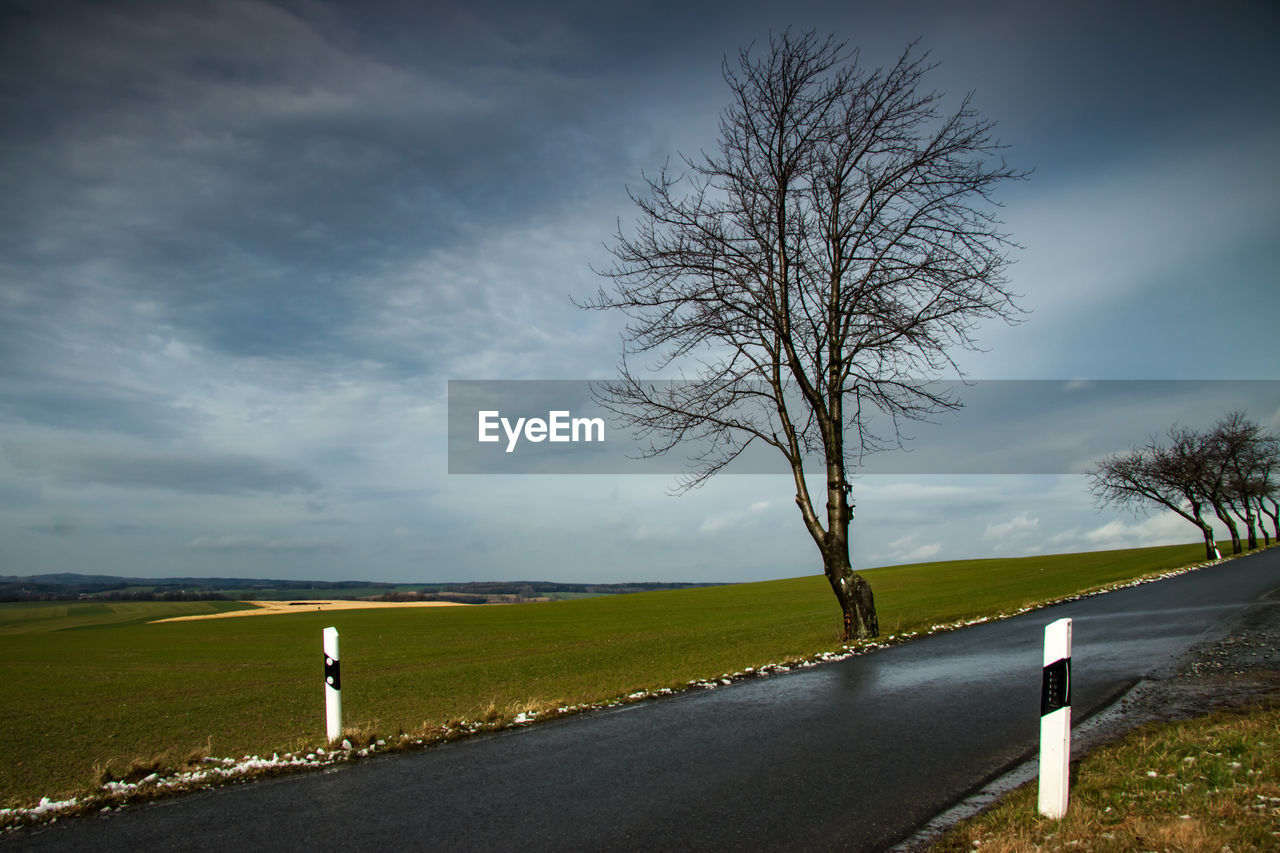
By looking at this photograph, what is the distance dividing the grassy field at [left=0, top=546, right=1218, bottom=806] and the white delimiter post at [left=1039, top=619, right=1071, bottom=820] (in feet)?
17.2

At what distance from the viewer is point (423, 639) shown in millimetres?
36094

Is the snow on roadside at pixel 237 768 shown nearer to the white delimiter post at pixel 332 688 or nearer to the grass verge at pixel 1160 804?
the white delimiter post at pixel 332 688

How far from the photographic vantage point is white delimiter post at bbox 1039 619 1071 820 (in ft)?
14.6

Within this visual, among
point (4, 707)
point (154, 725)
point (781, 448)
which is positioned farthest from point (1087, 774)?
point (4, 707)

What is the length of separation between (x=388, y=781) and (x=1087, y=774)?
5036 millimetres

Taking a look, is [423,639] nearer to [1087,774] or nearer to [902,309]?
[902,309]

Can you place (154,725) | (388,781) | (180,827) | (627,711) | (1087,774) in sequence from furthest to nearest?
(154,725) → (627,711) → (388,781) → (1087,774) → (180,827)

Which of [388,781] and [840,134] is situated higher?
[840,134]

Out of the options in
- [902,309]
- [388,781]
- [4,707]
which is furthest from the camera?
[4,707]

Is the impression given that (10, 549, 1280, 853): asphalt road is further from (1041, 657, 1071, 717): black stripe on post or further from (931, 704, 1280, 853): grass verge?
(1041, 657, 1071, 717): black stripe on post

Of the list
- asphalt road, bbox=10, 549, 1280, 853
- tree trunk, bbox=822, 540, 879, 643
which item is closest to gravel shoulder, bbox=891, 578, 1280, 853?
asphalt road, bbox=10, 549, 1280, 853

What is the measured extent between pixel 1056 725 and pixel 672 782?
2591 mm

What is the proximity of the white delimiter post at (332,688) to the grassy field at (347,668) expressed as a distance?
0.23 meters

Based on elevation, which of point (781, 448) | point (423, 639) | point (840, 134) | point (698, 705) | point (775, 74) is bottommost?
point (423, 639)
